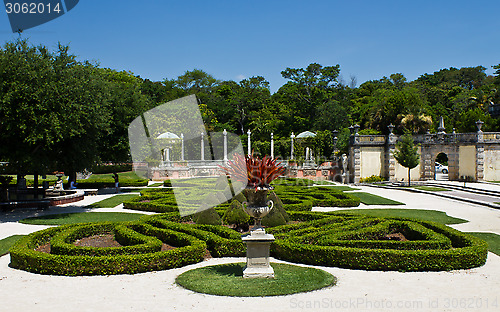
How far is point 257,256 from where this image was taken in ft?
32.0

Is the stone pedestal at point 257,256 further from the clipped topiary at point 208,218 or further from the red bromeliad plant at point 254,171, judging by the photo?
the clipped topiary at point 208,218

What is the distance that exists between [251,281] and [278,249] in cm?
247

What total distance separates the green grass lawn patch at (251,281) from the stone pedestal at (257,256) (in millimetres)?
157

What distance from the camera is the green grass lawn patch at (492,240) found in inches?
497

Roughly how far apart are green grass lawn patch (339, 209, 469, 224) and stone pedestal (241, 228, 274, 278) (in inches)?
390

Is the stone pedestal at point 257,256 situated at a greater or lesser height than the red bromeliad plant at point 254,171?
lesser

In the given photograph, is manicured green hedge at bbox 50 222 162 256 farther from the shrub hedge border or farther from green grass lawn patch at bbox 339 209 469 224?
green grass lawn patch at bbox 339 209 469 224

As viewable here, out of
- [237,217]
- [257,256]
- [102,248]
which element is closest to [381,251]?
[257,256]

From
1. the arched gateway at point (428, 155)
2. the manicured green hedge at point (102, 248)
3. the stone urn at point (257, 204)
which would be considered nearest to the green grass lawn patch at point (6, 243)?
the manicured green hedge at point (102, 248)

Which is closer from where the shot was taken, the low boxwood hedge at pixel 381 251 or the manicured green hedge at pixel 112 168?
the low boxwood hedge at pixel 381 251

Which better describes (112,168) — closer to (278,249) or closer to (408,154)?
(408,154)

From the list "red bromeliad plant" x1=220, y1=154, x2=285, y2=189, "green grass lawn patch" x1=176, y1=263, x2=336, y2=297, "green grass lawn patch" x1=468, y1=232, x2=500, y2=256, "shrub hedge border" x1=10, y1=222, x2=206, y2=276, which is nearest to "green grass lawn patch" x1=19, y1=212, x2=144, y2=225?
"shrub hedge border" x1=10, y1=222, x2=206, y2=276

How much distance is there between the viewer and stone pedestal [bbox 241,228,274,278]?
380 inches

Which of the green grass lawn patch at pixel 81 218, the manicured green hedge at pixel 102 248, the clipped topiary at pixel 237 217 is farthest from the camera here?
the green grass lawn patch at pixel 81 218
